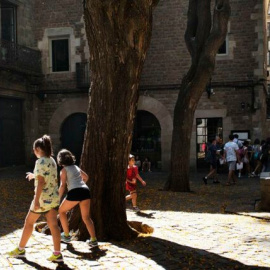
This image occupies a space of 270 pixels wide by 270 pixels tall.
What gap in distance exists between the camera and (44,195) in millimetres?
5844

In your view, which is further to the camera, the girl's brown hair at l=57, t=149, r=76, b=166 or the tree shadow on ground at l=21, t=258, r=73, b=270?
the girl's brown hair at l=57, t=149, r=76, b=166

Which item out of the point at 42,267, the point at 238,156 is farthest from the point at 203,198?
the point at 42,267

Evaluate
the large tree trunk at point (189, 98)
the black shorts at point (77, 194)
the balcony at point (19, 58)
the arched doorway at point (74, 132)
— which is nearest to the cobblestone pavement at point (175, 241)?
the black shorts at point (77, 194)

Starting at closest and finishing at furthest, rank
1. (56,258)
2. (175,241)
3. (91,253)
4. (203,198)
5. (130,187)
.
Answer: (56,258) → (91,253) → (175,241) → (130,187) → (203,198)

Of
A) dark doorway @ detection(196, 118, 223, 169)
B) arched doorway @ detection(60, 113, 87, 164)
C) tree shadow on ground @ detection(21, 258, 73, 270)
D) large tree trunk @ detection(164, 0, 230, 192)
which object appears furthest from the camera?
arched doorway @ detection(60, 113, 87, 164)

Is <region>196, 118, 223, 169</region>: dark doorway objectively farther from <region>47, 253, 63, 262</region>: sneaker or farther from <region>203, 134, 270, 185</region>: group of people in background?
<region>47, 253, 63, 262</region>: sneaker

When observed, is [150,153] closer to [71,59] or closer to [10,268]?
[71,59]

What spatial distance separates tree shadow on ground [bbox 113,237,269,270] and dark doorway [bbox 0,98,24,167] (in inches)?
611

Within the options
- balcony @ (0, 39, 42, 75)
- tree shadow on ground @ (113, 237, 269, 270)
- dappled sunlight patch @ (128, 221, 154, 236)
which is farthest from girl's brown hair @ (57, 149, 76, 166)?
balcony @ (0, 39, 42, 75)

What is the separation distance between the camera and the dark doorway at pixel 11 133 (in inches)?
848

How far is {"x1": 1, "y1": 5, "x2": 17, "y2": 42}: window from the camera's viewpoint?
877 inches

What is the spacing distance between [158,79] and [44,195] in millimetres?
16954

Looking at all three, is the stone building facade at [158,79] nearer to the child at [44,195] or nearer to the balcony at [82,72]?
the balcony at [82,72]

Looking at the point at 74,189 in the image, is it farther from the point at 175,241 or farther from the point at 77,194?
the point at 175,241
